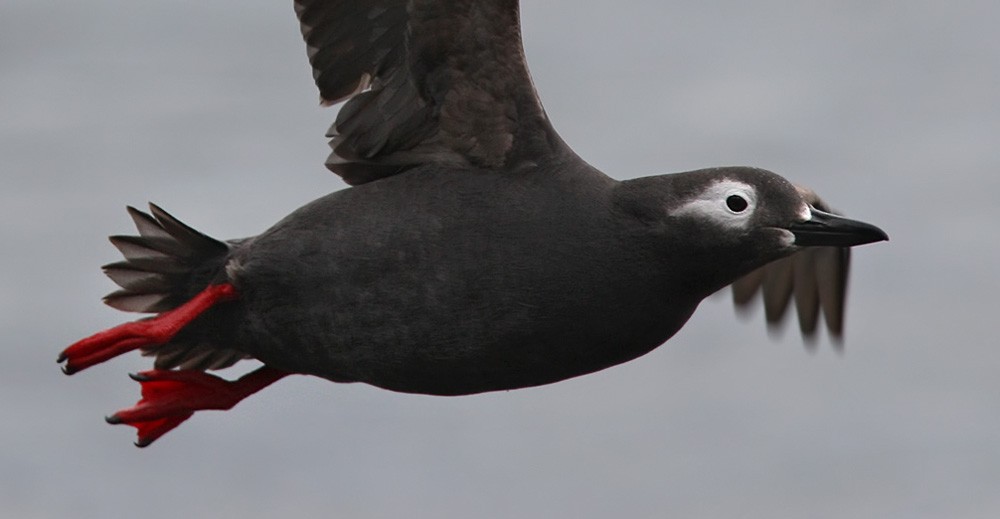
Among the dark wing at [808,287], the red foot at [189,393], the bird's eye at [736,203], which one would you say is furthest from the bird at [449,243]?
the dark wing at [808,287]

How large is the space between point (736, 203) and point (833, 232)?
40cm

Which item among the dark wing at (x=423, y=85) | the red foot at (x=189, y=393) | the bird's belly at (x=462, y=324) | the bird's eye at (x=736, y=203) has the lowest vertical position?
the red foot at (x=189, y=393)

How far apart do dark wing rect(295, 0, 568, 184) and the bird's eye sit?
74 centimetres

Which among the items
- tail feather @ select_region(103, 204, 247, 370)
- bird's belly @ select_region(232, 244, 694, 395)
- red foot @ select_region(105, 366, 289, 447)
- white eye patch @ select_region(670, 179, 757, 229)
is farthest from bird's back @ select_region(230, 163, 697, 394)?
red foot @ select_region(105, 366, 289, 447)

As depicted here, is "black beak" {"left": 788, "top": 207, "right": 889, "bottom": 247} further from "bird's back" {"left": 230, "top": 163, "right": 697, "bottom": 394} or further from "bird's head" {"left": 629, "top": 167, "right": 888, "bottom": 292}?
"bird's back" {"left": 230, "top": 163, "right": 697, "bottom": 394}

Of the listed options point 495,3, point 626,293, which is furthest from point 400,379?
point 495,3

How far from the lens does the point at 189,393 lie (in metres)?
8.59

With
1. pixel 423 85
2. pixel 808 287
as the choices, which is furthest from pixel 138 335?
pixel 808 287

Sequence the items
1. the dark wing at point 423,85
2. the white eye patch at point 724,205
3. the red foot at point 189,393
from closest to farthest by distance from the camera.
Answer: the white eye patch at point 724,205, the dark wing at point 423,85, the red foot at point 189,393

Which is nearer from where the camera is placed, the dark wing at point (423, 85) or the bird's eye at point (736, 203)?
the bird's eye at point (736, 203)

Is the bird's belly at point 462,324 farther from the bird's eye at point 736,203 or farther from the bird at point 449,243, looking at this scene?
the bird's eye at point 736,203

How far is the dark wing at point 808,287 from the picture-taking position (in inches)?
411

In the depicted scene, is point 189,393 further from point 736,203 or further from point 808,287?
point 808,287

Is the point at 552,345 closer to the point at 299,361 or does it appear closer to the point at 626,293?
the point at 626,293
